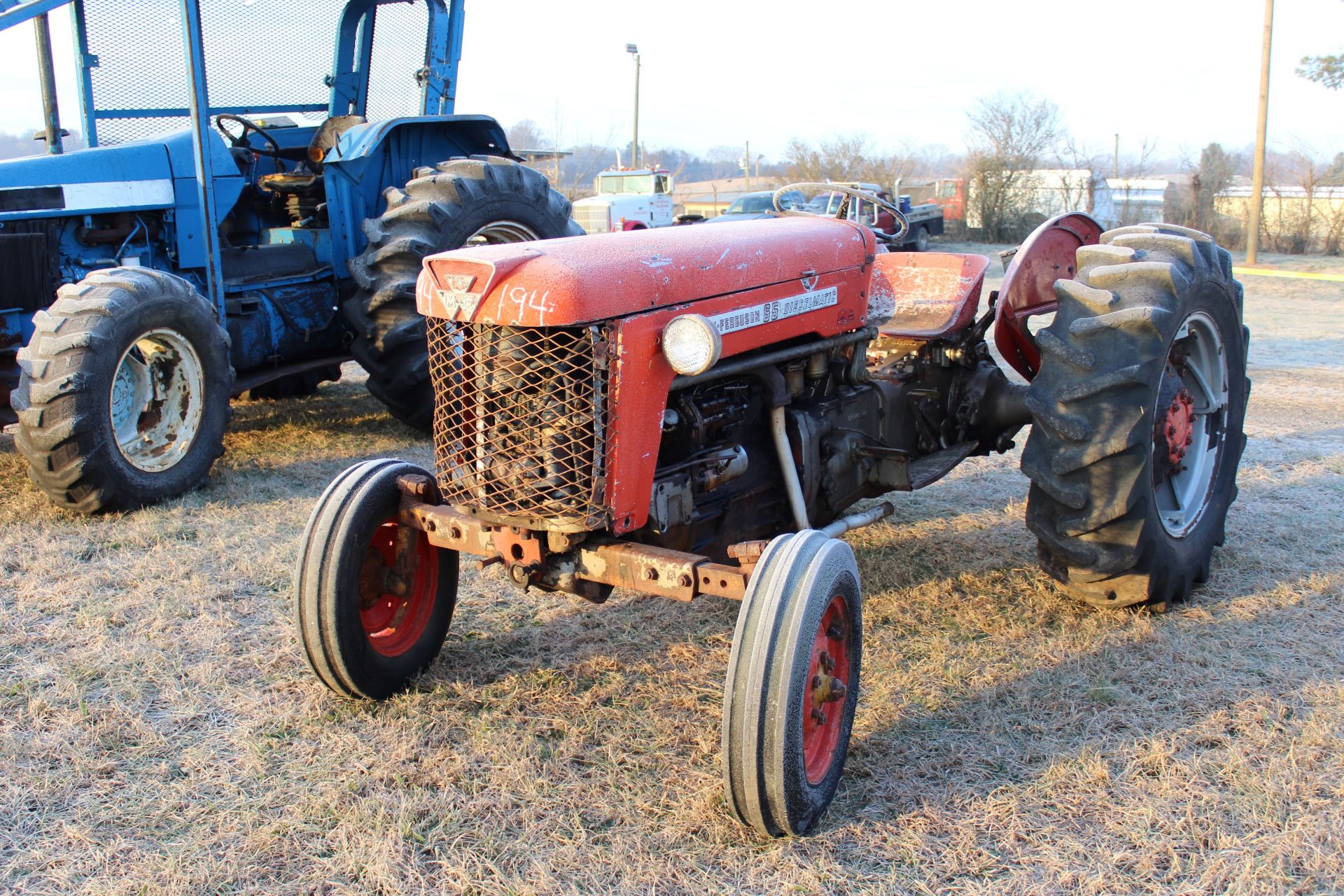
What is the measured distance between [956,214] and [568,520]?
23584 mm

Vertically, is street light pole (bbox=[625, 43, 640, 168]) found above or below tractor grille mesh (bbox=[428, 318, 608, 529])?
above

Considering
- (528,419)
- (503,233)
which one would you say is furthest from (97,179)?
(528,419)

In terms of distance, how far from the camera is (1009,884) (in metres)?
2.34

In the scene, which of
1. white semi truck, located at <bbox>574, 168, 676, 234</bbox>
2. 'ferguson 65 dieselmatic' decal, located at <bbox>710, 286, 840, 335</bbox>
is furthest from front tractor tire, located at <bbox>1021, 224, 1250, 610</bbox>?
white semi truck, located at <bbox>574, 168, 676, 234</bbox>

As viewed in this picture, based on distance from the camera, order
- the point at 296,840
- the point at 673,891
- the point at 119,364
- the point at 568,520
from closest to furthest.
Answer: the point at 673,891
the point at 296,840
the point at 568,520
the point at 119,364

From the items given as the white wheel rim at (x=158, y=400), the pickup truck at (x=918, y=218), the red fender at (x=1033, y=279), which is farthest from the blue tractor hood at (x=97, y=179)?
the pickup truck at (x=918, y=218)

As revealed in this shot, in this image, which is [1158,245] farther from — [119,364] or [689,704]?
[119,364]

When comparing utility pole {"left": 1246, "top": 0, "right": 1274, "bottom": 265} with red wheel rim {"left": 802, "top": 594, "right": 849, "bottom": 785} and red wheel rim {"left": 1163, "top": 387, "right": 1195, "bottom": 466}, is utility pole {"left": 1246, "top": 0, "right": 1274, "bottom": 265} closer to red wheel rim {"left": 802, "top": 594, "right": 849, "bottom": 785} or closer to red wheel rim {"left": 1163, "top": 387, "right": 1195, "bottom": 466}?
red wheel rim {"left": 1163, "top": 387, "right": 1195, "bottom": 466}

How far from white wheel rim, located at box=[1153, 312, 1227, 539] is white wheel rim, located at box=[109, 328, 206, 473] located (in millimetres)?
4224

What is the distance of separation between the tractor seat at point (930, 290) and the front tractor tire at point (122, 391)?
3157 millimetres

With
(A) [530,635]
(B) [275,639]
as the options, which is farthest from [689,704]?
(B) [275,639]

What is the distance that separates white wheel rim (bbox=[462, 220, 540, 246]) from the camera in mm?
6095

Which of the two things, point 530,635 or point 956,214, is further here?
point 956,214

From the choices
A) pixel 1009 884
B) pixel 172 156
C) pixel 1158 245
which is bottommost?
pixel 1009 884
